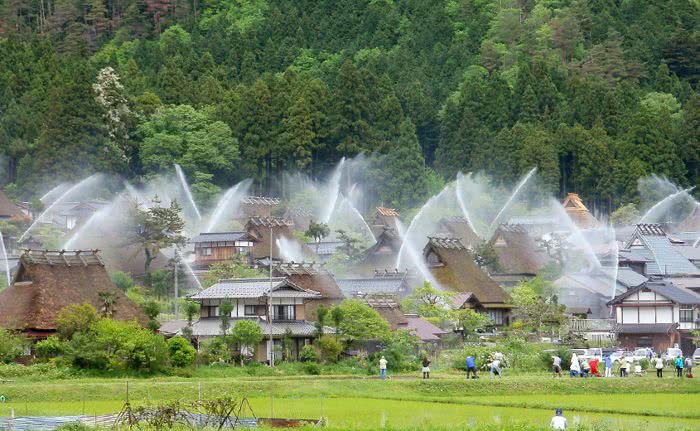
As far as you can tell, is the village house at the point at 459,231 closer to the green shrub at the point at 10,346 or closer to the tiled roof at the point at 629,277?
the tiled roof at the point at 629,277

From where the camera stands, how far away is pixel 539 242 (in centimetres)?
7638

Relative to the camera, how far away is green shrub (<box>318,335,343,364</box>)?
49.6 meters

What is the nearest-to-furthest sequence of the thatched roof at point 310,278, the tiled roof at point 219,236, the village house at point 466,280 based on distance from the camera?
the thatched roof at point 310,278
the village house at point 466,280
the tiled roof at point 219,236

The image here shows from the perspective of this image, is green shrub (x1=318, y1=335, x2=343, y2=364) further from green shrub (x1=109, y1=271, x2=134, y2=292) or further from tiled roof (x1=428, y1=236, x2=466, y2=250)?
tiled roof (x1=428, y1=236, x2=466, y2=250)

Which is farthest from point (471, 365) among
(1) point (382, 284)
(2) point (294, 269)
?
(1) point (382, 284)

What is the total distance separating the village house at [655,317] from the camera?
59.1 meters

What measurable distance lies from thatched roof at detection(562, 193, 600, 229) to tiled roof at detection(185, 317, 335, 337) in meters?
33.3

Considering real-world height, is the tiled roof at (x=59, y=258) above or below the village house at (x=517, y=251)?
below

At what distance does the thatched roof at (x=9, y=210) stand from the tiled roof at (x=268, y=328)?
26.5m

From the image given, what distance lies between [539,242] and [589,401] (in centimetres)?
3663

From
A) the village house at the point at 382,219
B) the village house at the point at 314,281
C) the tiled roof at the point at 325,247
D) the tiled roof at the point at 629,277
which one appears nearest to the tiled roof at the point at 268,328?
the village house at the point at 314,281

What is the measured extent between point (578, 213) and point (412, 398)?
45634 mm

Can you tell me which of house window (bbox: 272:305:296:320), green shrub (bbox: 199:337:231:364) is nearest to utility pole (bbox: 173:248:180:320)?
house window (bbox: 272:305:296:320)

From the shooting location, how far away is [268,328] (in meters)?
51.2
